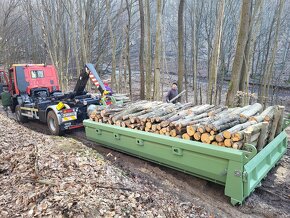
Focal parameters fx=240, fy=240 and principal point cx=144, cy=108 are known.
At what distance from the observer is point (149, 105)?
6488 millimetres

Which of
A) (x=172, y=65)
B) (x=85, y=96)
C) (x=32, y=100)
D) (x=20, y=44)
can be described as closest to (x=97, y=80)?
(x=85, y=96)

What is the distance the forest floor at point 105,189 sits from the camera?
3070mm

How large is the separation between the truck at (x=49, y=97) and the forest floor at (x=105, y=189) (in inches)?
104

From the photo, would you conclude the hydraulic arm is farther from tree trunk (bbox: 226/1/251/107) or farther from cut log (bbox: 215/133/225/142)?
cut log (bbox: 215/133/225/142)

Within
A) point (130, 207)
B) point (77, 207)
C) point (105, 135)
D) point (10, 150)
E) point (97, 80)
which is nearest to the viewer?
point (77, 207)

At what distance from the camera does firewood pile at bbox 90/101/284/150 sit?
411cm

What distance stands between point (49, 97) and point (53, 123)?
5.43 feet

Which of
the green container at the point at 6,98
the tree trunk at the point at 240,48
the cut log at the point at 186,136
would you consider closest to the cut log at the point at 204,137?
the cut log at the point at 186,136

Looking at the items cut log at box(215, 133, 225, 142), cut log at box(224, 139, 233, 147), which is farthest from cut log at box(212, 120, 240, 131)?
cut log at box(224, 139, 233, 147)

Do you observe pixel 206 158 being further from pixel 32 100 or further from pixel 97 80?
pixel 32 100

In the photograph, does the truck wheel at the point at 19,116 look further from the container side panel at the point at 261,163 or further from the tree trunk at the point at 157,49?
the container side panel at the point at 261,163

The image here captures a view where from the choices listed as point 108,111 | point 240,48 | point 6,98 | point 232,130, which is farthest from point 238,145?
point 6,98

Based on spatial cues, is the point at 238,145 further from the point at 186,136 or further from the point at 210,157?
the point at 186,136

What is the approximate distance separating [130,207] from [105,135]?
309 centimetres
